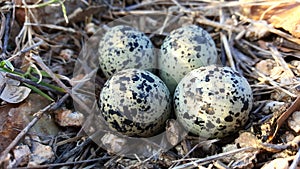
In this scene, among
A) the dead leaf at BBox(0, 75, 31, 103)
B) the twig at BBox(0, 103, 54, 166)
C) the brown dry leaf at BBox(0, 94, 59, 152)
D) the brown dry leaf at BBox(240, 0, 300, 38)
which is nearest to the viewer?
the twig at BBox(0, 103, 54, 166)

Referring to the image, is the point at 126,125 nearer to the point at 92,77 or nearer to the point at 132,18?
the point at 92,77

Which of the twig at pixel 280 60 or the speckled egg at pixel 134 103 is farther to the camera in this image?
the twig at pixel 280 60

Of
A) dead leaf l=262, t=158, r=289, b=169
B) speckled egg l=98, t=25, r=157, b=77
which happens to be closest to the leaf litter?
dead leaf l=262, t=158, r=289, b=169

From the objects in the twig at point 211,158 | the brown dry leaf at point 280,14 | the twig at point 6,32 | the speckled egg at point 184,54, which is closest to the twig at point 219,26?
the brown dry leaf at point 280,14

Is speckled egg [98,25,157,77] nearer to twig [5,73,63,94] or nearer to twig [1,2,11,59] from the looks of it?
twig [5,73,63,94]

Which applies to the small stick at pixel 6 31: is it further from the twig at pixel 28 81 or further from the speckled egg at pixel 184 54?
the speckled egg at pixel 184 54

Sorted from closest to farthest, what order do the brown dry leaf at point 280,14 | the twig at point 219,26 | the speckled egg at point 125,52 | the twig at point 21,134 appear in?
the twig at point 21,134
the speckled egg at point 125,52
the brown dry leaf at point 280,14
the twig at point 219,26

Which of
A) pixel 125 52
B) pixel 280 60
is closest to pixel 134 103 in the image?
pixel 125 52
